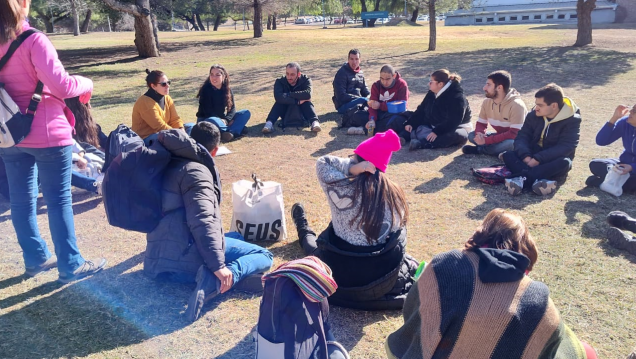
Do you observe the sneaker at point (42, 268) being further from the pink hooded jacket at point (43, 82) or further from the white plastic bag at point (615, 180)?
the white plastic bag at point (615, 180)

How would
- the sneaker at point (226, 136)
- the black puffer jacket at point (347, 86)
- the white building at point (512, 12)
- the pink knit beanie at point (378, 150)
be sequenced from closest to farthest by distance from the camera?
the pink knit beanie at point (378, 150)
the sneaker at point (226, 136)
the black puffer jacket at point (347, 86)
the white building at point (512, 12)

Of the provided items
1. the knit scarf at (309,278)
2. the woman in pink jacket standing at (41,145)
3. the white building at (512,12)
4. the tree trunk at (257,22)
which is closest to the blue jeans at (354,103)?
the woman in pink jacket standing at (41,145)

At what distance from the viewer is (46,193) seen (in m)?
3.58

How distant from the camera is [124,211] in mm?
3305

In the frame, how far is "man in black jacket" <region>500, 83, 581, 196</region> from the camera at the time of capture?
18.9ft

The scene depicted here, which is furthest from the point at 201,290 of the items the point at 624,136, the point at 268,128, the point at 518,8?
the point at 518,8

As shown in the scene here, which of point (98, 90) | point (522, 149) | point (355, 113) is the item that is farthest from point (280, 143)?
point (98, 90)

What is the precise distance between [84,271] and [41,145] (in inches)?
42.9

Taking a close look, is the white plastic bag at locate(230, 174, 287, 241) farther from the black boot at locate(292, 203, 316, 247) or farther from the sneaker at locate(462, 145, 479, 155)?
the sneaker at locate(462, 145, 479, 155)

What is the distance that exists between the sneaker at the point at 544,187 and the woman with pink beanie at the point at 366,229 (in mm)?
2837

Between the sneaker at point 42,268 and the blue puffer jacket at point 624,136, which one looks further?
the blue puffer jacket at point 624,136

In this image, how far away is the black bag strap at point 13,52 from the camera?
10.9 ft

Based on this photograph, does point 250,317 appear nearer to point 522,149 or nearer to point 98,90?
point 522,149

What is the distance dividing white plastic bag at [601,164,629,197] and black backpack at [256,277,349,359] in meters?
4.40
